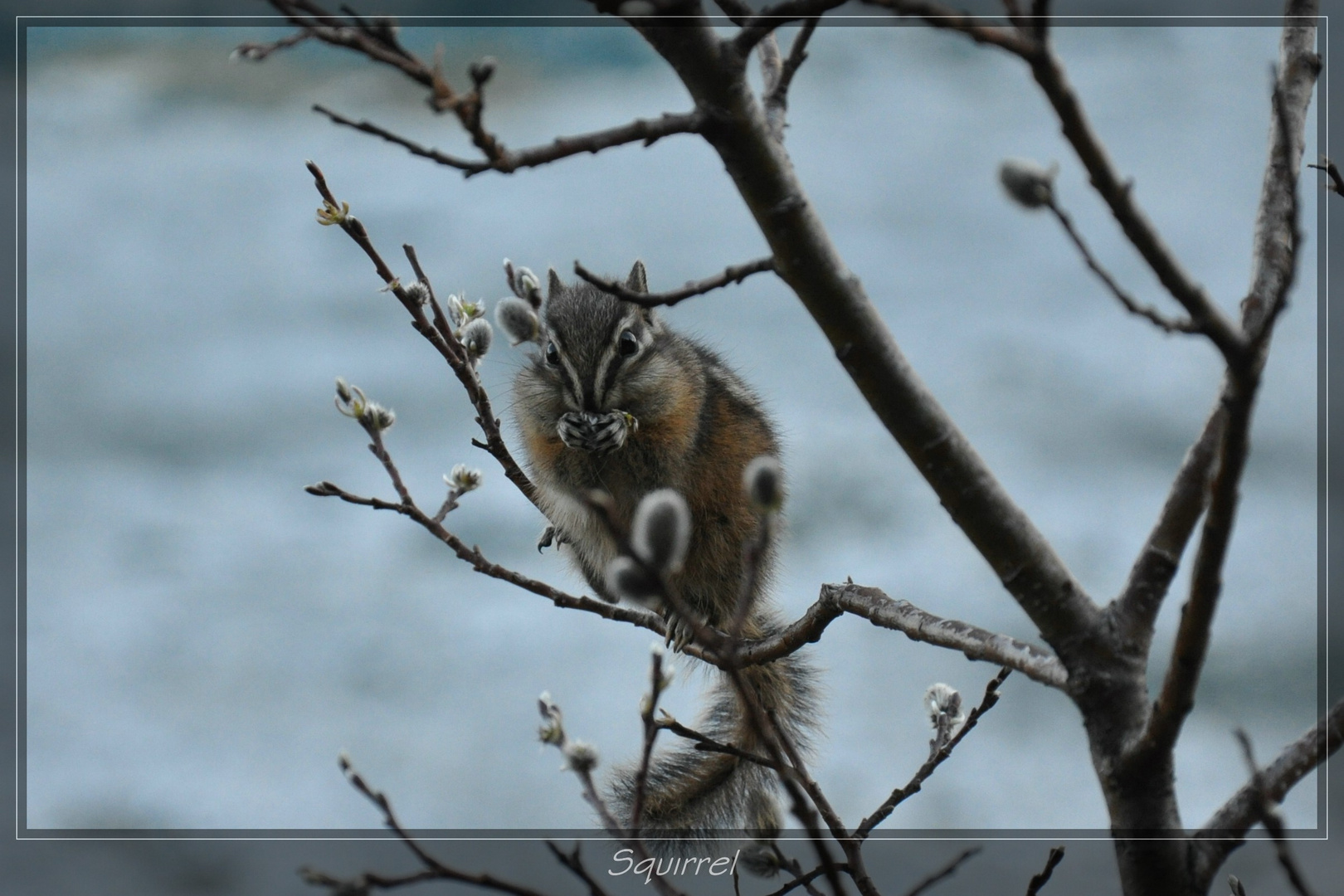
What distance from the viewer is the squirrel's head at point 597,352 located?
2488mm

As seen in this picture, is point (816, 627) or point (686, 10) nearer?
point (686, 10)

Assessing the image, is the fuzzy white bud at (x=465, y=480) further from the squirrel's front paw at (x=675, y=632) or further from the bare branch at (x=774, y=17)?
the bare branch at (x=774, y=17)

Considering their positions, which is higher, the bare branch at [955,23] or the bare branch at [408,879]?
the bare branch at [955,23]

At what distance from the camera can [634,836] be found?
1.32 metres

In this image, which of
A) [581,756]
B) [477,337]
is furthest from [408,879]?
[477,337]

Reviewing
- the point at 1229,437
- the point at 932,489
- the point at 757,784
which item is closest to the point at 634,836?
the point at 932,489

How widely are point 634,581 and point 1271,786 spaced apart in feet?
2.55

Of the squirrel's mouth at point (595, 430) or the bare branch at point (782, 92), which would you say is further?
the squirrel's mouth at point (595, 430)

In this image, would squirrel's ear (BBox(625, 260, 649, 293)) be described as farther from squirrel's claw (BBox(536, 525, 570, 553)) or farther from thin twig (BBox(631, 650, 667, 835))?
thin twig (BBox(631, 650, 667, 835))

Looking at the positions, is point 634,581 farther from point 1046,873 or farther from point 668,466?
point 668,466

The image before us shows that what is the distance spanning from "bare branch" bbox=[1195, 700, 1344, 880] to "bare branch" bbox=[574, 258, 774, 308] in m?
0.77

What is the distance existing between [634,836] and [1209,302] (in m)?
0.88

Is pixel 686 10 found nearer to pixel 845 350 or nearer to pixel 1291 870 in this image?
pixel 845 350

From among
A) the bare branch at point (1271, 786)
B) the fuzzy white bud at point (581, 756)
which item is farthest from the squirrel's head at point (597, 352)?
the bare branch at point (1271, 786)
